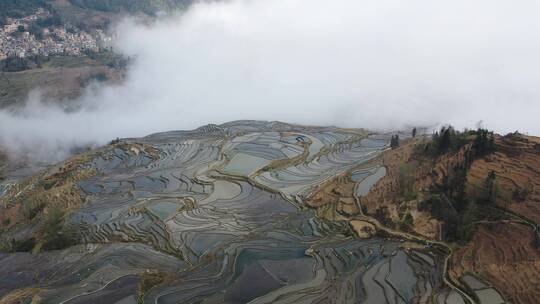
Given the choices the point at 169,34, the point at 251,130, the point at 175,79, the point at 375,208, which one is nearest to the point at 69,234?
the point at 375,208

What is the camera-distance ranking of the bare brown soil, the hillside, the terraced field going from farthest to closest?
the terraced field < the hillside < the bare brown soil

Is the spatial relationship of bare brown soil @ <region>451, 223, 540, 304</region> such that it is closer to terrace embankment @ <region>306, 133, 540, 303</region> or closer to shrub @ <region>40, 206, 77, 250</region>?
terrace embankment @ <region>306, 133, 540, 303</region>

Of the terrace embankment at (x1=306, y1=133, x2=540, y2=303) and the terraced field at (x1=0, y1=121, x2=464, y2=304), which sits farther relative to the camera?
the terraced field at (x1=0, y1=121, x2=464, y2=304)

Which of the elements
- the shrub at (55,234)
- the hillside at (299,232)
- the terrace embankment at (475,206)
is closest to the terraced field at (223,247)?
the hillside at (299,232)

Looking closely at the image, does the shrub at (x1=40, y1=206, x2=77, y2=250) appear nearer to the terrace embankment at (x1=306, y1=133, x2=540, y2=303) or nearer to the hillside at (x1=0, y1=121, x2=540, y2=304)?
the hillside at (x1=0, y1=121, x2=540, y2=304)

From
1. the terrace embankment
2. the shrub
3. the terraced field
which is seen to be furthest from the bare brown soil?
the shrub

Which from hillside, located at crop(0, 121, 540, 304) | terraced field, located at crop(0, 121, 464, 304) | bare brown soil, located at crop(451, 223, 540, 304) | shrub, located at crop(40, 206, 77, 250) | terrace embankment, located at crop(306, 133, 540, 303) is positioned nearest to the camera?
bare brown soil, located at crop(451, 223, 540, 304)

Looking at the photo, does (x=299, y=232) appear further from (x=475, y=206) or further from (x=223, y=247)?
(x=475, y=206)

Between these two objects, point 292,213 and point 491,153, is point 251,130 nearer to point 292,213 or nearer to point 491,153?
point 292,213

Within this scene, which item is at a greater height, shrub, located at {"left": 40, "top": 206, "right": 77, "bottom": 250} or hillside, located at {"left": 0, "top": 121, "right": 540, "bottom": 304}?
hillside, located at {"left": 0, "top": 121, "right": 540, "bottom": 304}
